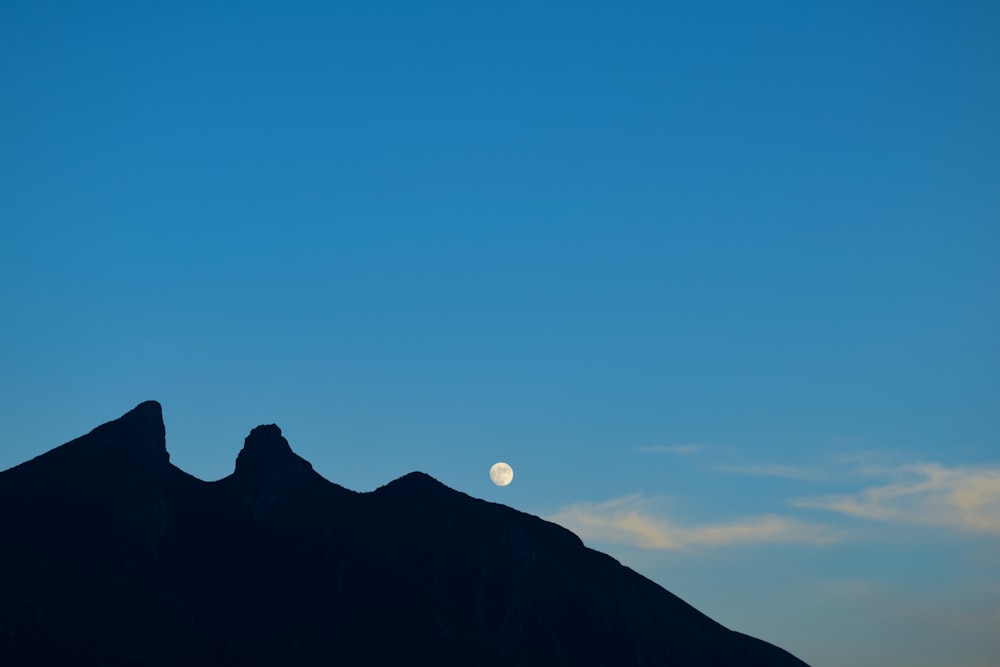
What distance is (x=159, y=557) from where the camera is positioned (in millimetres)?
195750

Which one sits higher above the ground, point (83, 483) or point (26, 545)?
point (83, 483)

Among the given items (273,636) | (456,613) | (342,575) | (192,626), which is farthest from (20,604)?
(456,613)

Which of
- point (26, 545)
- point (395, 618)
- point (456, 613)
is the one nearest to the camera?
point (26, 545)

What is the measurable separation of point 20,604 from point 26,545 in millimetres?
18325

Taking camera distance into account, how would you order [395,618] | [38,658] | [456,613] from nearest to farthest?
[38,658] → [395,618] → [456,613]

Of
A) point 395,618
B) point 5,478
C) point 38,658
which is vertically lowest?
point 38,658

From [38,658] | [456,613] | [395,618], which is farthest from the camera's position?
[456,613]

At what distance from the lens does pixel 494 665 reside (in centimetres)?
18275

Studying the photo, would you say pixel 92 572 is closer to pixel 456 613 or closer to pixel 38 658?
pixel 38 658

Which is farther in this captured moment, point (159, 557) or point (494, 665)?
point (159, 557)

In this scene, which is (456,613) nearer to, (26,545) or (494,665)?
(494,665)

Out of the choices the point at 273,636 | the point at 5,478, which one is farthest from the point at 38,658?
the point at 5,478

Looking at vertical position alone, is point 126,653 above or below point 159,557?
below

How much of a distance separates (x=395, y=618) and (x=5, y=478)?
3281 inches
